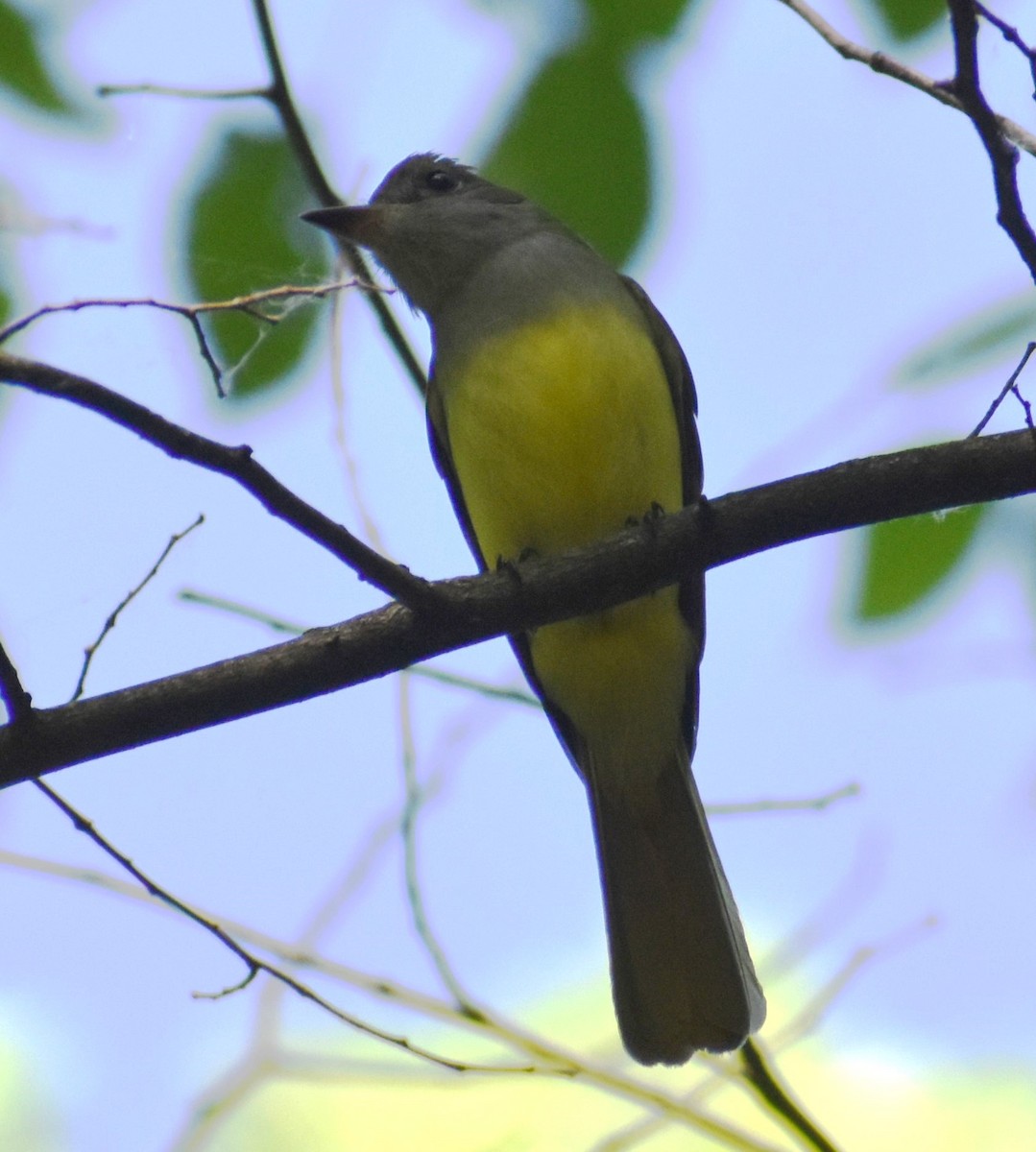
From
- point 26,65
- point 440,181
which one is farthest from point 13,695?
point 440,181

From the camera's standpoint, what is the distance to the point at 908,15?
103 inches

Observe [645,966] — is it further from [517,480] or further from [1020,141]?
[1020,141]

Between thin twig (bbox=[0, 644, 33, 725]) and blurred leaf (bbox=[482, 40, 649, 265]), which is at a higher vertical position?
blurred leaf (bbox=[482, 40, 649, 265])

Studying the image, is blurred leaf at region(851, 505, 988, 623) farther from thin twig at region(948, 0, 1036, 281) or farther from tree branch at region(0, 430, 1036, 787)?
thin twig at region(948, 0, 1036, 281)

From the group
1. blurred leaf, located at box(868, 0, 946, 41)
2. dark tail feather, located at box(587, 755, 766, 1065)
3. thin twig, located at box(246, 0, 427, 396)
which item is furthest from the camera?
dark tail feather, located at box(587, 755, 766, 1065)

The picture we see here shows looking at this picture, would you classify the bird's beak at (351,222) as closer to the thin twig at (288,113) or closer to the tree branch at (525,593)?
the thin twig at (288,113)

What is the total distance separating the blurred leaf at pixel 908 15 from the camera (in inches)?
103

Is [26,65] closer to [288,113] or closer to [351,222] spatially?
[288,113]

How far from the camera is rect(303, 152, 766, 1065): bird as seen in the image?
4062 mm

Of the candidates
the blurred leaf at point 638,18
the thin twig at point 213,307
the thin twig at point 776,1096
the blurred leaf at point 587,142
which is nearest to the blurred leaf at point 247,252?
the thin twig at point 213,307

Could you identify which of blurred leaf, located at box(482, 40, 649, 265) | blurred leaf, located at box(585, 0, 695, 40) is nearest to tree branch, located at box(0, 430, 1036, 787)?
blurred leaf, located at box(482, 40, 649, 265)

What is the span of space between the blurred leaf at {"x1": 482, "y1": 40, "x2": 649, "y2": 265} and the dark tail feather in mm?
2373

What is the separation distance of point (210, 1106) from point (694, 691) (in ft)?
6.33

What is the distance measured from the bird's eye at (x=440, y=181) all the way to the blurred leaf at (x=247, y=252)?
93.5 inches
